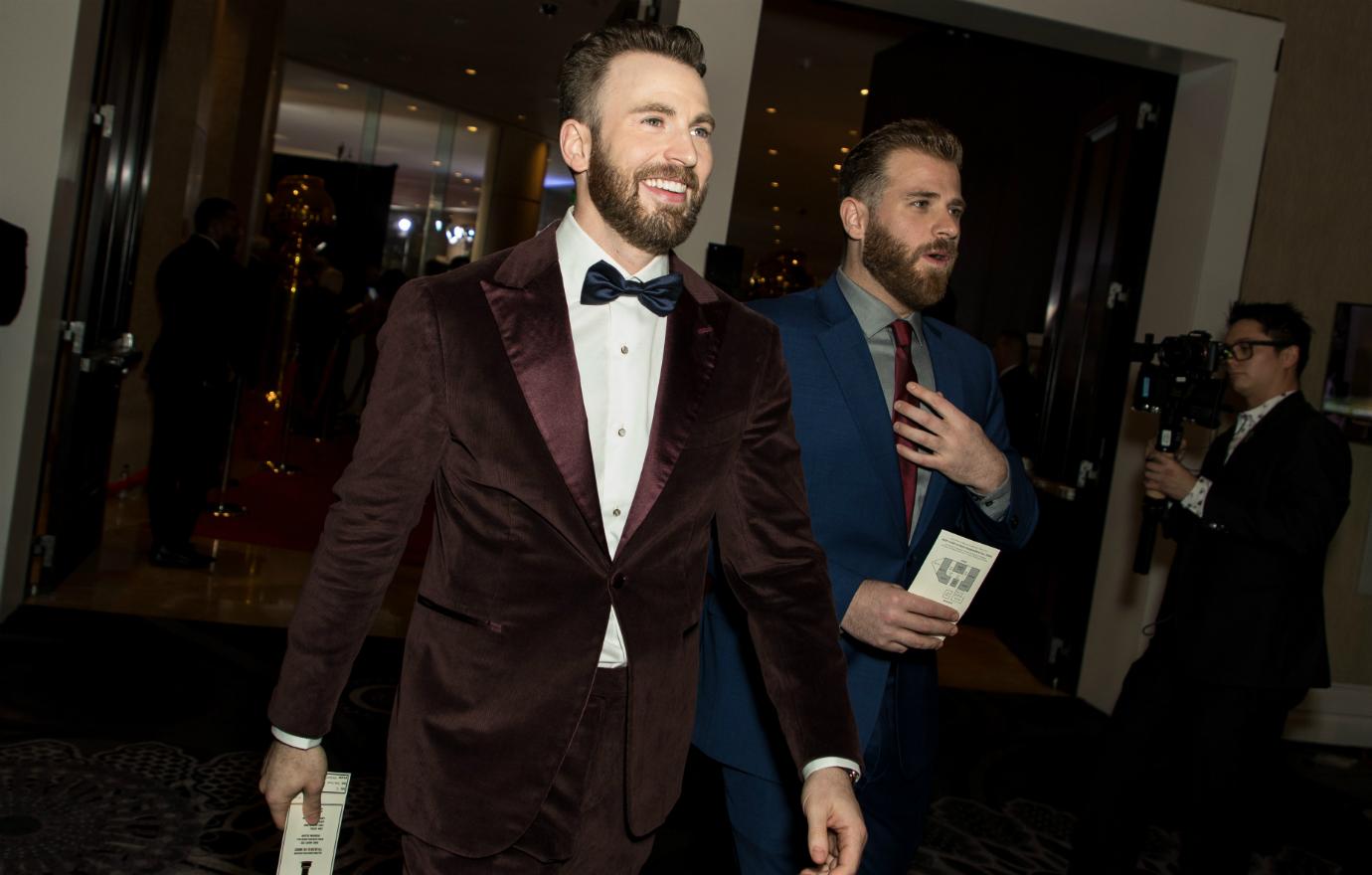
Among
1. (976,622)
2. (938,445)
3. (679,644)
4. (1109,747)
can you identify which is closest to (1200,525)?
(1109,747)

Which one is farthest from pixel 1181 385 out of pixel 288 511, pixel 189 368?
pixel 288 511

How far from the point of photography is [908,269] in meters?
2.27

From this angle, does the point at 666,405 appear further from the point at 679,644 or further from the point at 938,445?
the point at 938,445

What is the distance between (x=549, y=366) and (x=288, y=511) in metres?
6.46

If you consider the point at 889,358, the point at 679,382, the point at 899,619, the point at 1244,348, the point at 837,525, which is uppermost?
the point at 1244,348

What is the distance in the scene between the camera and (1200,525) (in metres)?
3.44

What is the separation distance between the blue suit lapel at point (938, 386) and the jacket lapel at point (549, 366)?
37.5 inches

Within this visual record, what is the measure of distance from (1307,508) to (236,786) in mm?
3071

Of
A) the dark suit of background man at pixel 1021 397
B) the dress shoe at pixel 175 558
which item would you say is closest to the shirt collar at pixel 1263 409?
the dark suit of background man at pixel 1021 397

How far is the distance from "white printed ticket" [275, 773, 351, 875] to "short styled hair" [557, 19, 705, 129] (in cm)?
92

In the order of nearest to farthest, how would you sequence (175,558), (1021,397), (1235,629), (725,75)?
(1235,629)
(725,75)
(175,558)
(1021,397)

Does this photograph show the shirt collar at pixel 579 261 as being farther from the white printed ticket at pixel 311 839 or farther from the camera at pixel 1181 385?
the camera at pixel 1181 385

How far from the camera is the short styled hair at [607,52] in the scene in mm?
1594

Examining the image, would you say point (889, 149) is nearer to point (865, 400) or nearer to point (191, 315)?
point (865, 400)
